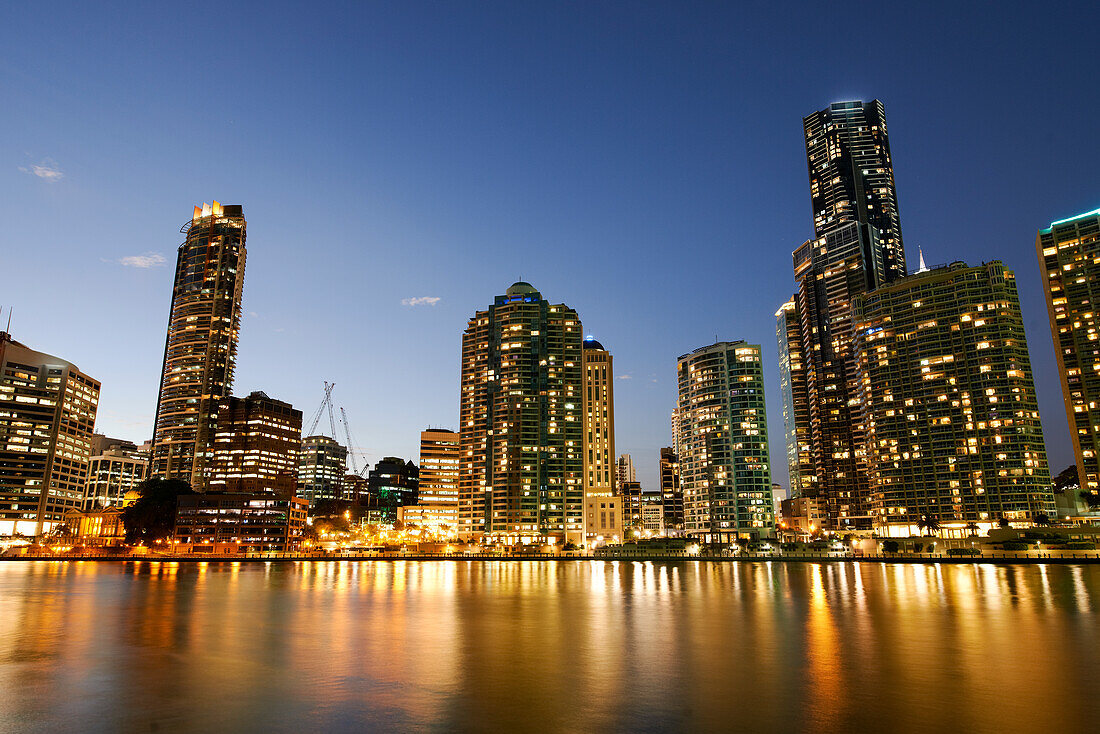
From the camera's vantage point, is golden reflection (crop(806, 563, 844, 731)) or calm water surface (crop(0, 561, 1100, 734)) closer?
calm water surface (crop(0, 561, 1100, 734))

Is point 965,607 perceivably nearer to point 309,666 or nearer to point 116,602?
point 309,666

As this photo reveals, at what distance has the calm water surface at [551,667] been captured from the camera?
19891mm

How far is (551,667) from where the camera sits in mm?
28500

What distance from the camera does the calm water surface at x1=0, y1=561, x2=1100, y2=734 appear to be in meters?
19.9

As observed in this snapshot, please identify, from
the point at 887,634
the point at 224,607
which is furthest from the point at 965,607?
the point at 224,607

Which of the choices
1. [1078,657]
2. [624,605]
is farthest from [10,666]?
[1078,657]

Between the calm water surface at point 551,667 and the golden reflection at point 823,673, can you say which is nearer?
the calm water surface at point 551,667

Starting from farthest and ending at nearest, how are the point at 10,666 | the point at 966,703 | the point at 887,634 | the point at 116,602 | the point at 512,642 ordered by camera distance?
the point at 116,602 < the point at 887,634 < the point at 512,642 < the point at 10,666 < the point at 966,703

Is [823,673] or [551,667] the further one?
[551,667]

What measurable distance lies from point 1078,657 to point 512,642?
26.8 metres

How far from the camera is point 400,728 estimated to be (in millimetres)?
18594

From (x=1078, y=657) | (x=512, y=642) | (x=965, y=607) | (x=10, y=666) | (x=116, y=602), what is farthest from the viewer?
(x=116, y=602)

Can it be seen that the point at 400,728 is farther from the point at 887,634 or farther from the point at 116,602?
the point at 116,602

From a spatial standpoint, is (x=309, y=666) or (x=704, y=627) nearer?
(x=309, y=666)
